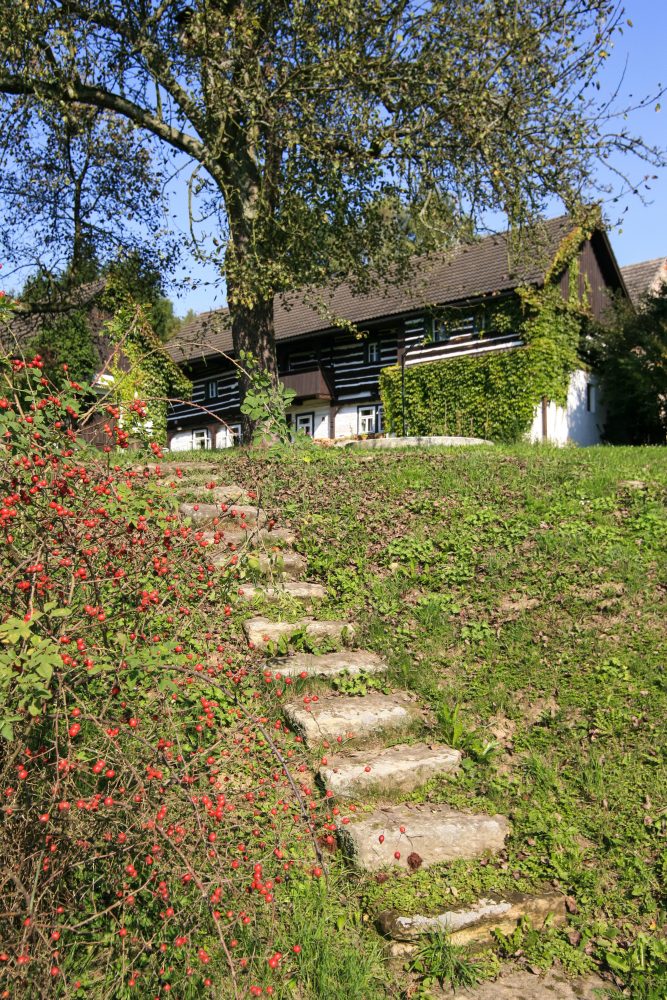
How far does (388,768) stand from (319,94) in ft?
31.2

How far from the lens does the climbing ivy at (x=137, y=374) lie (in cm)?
347

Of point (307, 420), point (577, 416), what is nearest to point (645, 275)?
point (577, 416)

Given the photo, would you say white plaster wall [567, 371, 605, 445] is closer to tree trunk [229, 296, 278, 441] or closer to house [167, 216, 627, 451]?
house [167, 216, 627, 451]

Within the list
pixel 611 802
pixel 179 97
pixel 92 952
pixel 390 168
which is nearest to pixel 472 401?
pixel 390 168

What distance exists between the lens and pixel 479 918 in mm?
3635

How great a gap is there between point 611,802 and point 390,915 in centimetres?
161

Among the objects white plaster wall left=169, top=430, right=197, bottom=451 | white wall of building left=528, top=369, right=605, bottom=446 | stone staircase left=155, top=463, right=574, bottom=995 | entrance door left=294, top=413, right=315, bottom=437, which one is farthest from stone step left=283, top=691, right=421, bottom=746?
white plaster wall left=169, top=430, right=197, bottom=451

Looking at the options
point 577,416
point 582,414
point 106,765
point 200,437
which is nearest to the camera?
point 106,765

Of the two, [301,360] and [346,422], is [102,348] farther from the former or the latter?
[346,422]

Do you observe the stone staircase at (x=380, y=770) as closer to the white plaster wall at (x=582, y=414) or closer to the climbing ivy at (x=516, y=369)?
the climbing ivy at (x=516, y=369)

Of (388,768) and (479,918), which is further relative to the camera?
(388,768)

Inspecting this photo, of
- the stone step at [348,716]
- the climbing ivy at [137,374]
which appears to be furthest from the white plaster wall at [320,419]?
A: the stone step at [348,716]

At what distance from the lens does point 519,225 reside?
12.3 meters

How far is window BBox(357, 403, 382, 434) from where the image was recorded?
26984 mm
